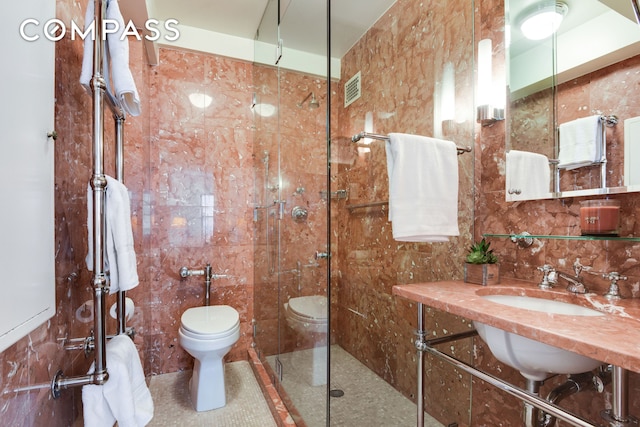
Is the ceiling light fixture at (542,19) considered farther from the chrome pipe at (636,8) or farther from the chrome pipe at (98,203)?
the chrome pipe at (98,203)

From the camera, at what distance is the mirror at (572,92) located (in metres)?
0.94

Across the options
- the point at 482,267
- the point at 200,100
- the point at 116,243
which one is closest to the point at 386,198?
the point at 482,267

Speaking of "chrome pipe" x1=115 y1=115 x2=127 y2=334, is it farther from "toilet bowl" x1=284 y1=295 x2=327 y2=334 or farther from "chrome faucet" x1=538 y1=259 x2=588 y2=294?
"chrome faucet" x1=538 y1=259 x2=588 y2=294

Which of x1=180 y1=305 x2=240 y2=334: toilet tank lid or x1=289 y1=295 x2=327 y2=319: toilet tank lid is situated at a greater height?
x1=289 y1=295 x2=327 y2=319: toilet tank lid

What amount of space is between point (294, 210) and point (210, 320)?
0.91 m

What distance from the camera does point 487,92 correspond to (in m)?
1.40

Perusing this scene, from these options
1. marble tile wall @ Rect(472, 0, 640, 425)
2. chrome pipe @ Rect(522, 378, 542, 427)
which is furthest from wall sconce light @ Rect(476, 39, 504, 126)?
chrome pipe @ Rect(522, 378, 542, 427)

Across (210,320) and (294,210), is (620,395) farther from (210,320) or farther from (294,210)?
(210,320)

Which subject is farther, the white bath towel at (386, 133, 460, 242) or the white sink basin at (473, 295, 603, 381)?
the white bath towel at (386, 133, 460, 242)

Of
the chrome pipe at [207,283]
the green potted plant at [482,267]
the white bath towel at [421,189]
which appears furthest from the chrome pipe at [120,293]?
the green potted plant at [482,267]

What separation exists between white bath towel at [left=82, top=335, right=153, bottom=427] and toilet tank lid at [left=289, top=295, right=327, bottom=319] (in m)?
0.79

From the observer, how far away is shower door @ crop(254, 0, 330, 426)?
153 centimetres

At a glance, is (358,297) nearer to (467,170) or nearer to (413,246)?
(413,246)

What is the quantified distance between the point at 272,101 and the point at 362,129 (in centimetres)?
81
